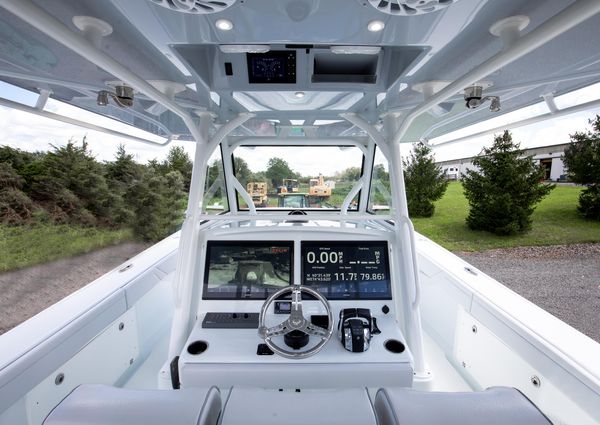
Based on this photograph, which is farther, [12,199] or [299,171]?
[12,199]

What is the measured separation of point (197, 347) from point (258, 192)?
2.16m

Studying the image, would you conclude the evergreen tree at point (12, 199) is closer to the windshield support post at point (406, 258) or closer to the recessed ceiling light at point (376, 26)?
the windshield support post at point (406, 258)

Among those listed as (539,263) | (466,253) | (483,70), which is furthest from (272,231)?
(466,253)

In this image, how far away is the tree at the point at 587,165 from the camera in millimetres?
4727

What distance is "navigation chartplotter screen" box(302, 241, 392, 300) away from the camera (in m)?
1.83

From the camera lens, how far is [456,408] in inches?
29.4

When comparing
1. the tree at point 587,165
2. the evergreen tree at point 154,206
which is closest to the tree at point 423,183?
the tree at point 587,165

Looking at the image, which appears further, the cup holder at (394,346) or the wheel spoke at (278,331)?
the cup holder at (394,346)

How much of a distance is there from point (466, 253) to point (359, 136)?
6.45 metres

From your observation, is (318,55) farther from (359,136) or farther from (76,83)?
(359,136)

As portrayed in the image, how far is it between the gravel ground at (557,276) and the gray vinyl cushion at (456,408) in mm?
1887

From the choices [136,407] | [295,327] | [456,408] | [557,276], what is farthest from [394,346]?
[557,276]

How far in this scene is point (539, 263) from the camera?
571cm

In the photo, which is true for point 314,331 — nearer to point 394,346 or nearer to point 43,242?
point 394,346
